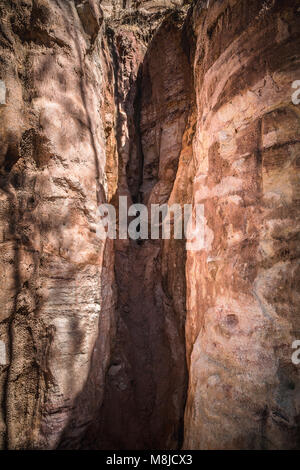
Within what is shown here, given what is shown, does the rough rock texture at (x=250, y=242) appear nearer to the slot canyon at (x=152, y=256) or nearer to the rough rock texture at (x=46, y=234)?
the slot canyon at (x=152, y=256)

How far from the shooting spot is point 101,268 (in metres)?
1.83

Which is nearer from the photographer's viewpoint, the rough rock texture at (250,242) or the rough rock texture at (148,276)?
the rough rock texture at (250,242)

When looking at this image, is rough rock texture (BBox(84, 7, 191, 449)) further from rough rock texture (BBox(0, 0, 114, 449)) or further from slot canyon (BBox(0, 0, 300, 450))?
rough rock texture (BBox(0, 0, 114, 449))

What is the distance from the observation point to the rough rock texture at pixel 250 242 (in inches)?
46.1

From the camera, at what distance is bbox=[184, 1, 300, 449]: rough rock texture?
1171 mm

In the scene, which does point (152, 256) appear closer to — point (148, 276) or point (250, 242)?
point (148, 276)

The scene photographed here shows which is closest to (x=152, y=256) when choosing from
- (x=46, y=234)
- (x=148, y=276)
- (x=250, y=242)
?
(x=148, y=276)

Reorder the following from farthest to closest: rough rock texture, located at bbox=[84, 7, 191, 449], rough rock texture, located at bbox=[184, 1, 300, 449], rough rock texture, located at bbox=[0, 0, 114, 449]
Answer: rough rock texture, located at bbox=[84, 7, 191, 449] < rough rock texture, located at bbox=[0, 0, 114, 449] < rough rock texture, located at bbox=[184, 1, 300, 449]

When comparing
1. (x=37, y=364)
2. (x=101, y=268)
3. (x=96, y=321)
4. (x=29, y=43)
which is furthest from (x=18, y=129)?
(x=37, y=364)

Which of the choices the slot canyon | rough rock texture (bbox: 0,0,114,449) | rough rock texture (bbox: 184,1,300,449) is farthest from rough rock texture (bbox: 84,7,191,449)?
rough rock texture (bbox: 184,1,300,449)

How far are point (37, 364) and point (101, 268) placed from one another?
0.76m

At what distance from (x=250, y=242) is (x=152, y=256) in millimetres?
1178

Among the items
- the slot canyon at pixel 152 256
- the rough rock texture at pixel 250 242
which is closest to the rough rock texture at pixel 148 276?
the slot canyon at pixel 152 256

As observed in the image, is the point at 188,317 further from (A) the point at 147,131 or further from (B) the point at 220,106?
(A) the point at 147,131
